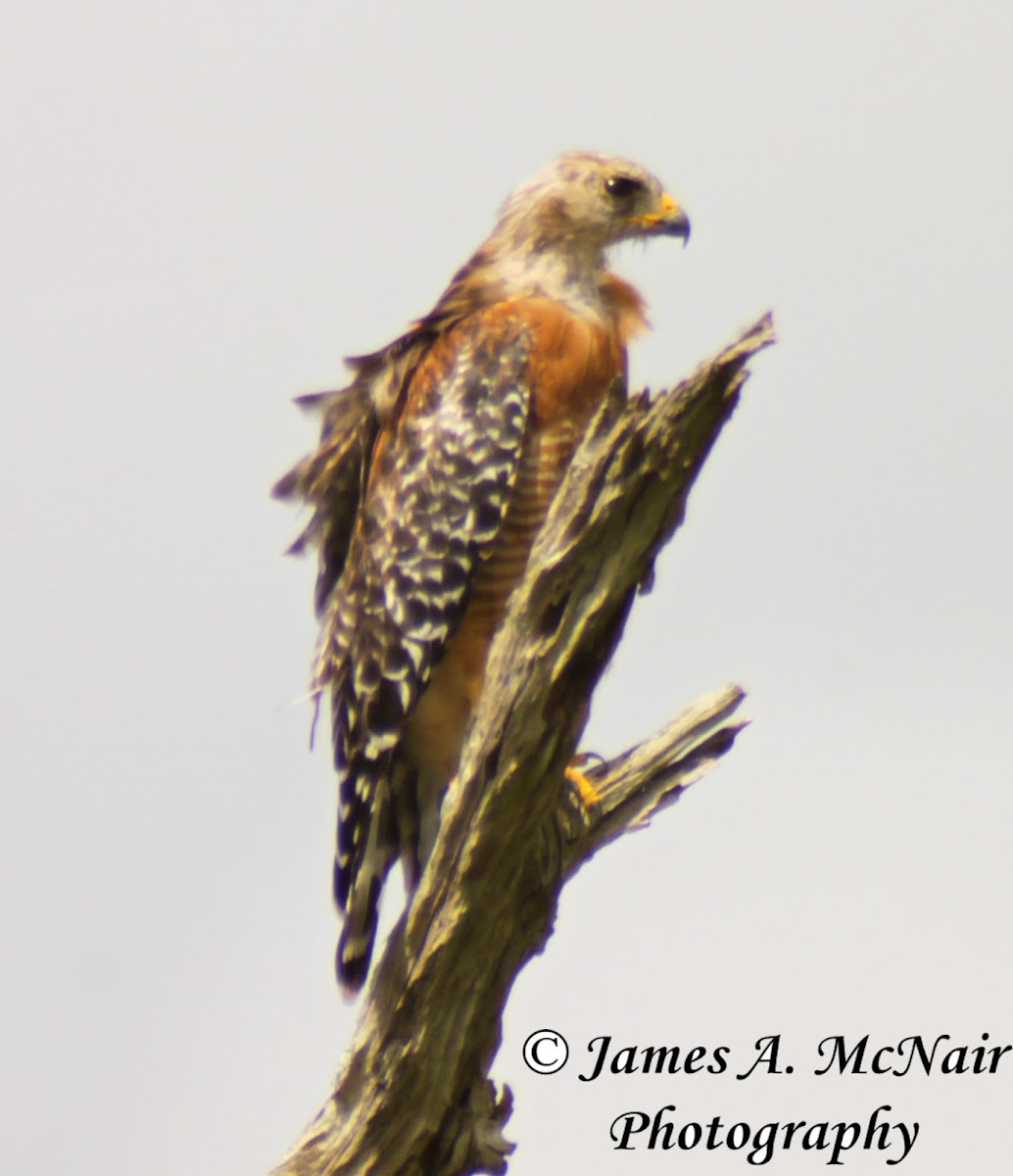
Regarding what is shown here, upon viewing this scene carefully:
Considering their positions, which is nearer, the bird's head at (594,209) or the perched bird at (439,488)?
the perched bird at (439,488)

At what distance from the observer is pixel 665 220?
754 centimetres

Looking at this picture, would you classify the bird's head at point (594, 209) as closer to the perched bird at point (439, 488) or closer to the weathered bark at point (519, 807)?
the perched bird at point (439, 488)

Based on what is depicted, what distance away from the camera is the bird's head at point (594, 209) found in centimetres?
743

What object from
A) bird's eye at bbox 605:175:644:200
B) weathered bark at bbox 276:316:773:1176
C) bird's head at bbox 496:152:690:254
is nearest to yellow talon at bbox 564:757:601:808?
weathered bark at bbox 276:316:773:1176

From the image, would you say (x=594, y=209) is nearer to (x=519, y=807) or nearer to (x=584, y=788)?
(x=584, y=788)

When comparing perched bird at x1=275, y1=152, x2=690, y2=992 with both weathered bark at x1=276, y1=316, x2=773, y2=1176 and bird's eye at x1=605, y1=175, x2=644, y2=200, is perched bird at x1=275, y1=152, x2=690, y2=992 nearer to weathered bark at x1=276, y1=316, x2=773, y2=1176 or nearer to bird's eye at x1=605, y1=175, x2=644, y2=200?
bird's eye at x1=605, y1=175, x2=644, y2=200

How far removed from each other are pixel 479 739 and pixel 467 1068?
1289mm

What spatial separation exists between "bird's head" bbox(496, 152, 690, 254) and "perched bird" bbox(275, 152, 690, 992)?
0.01 meters

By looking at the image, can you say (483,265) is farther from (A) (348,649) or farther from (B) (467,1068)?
(B) (467,1068)

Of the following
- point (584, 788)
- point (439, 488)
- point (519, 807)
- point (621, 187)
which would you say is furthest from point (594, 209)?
point (519, 807)

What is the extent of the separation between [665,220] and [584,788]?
2880 mm

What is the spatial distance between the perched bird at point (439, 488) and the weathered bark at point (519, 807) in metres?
0.83

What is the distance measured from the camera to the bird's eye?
7461 mm

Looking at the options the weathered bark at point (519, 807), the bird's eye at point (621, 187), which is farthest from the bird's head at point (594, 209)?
the weathered bark at point (519, 807)
